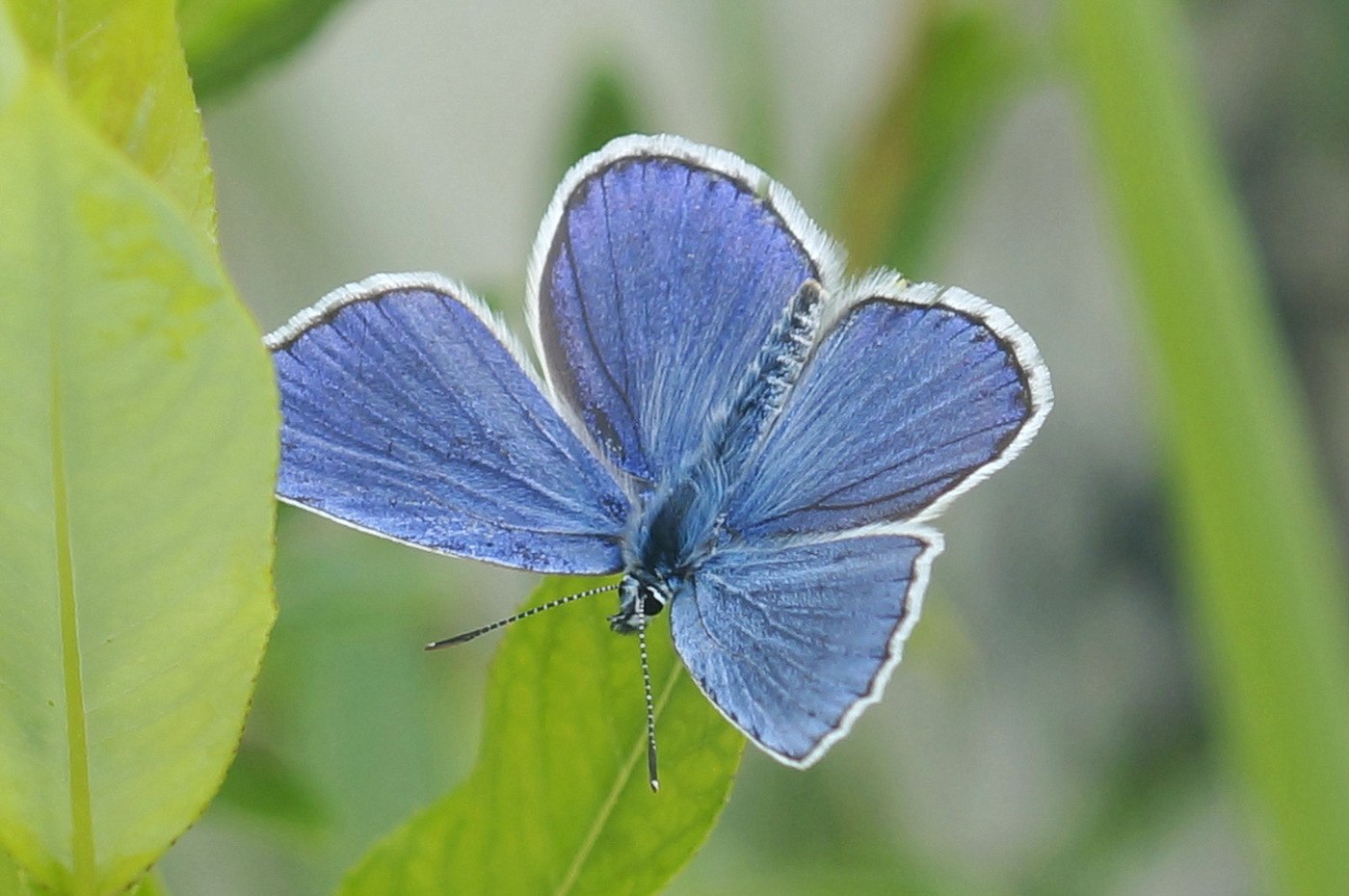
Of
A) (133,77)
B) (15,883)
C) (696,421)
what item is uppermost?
(133,77)

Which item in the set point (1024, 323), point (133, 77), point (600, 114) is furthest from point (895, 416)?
point (1024, 323)

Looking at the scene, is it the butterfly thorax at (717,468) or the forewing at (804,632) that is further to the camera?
the butterfly thorax at (717,468)

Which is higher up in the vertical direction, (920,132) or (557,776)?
(920,132)

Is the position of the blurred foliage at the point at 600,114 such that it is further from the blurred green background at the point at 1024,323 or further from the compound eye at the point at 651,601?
the compound eye at the point at 651,601

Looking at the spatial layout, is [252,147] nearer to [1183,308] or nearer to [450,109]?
[450,109]

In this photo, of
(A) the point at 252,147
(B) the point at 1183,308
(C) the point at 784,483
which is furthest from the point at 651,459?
(A) the point at 252,147

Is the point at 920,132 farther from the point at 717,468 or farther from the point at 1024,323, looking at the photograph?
the point at 1024,323

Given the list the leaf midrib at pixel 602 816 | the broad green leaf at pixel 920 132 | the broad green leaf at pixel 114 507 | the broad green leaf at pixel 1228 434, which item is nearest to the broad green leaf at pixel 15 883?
the broad green leaf at pixel 114 507

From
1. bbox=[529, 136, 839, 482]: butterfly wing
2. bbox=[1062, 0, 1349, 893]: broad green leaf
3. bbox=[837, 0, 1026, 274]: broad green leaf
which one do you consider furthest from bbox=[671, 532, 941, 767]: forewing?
bbox=[837, 0, 1026, 274]: broad green leaf

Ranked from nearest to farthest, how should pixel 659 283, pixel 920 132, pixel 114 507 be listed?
pixel 114 507, pixel 659 283, pixel 920 132
